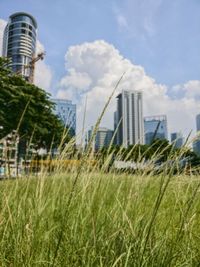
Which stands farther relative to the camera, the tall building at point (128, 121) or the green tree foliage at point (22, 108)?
the green tree foliage at point (22, 108)

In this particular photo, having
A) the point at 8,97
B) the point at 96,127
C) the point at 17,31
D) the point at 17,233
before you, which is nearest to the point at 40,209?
the point at 17,233

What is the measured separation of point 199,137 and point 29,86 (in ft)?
52.9

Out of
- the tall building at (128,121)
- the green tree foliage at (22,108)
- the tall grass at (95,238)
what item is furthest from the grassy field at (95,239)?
the green tree foliage at (22,108)

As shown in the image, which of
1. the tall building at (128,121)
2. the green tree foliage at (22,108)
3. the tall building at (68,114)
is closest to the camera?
the tall building at (68,114)

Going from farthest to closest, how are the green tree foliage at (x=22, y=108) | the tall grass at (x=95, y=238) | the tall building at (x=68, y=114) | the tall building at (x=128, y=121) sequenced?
the green tree foliage at (x=22, y=108)
the tall building at (x=128, y=121)
the tall building at (x=68, y=114)
the tall grass at (x=95, y=238)

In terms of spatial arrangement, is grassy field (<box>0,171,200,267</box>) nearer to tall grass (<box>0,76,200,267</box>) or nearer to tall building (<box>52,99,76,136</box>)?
tall grass (<box>0,76,200,267</box>)

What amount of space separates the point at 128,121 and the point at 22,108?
456 inches

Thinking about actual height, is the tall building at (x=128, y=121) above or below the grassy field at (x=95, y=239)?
above

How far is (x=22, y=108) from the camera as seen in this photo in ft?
46.3

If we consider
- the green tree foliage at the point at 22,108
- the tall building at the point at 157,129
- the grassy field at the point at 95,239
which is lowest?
the grassy field at the point at 95,239

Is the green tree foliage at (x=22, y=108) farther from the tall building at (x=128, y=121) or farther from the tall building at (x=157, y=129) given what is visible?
the tall building at (x=157, y=129)

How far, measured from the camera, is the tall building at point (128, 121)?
2013 millimetres

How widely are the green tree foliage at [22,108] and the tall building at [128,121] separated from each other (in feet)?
22.6

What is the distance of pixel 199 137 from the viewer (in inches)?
38.5
